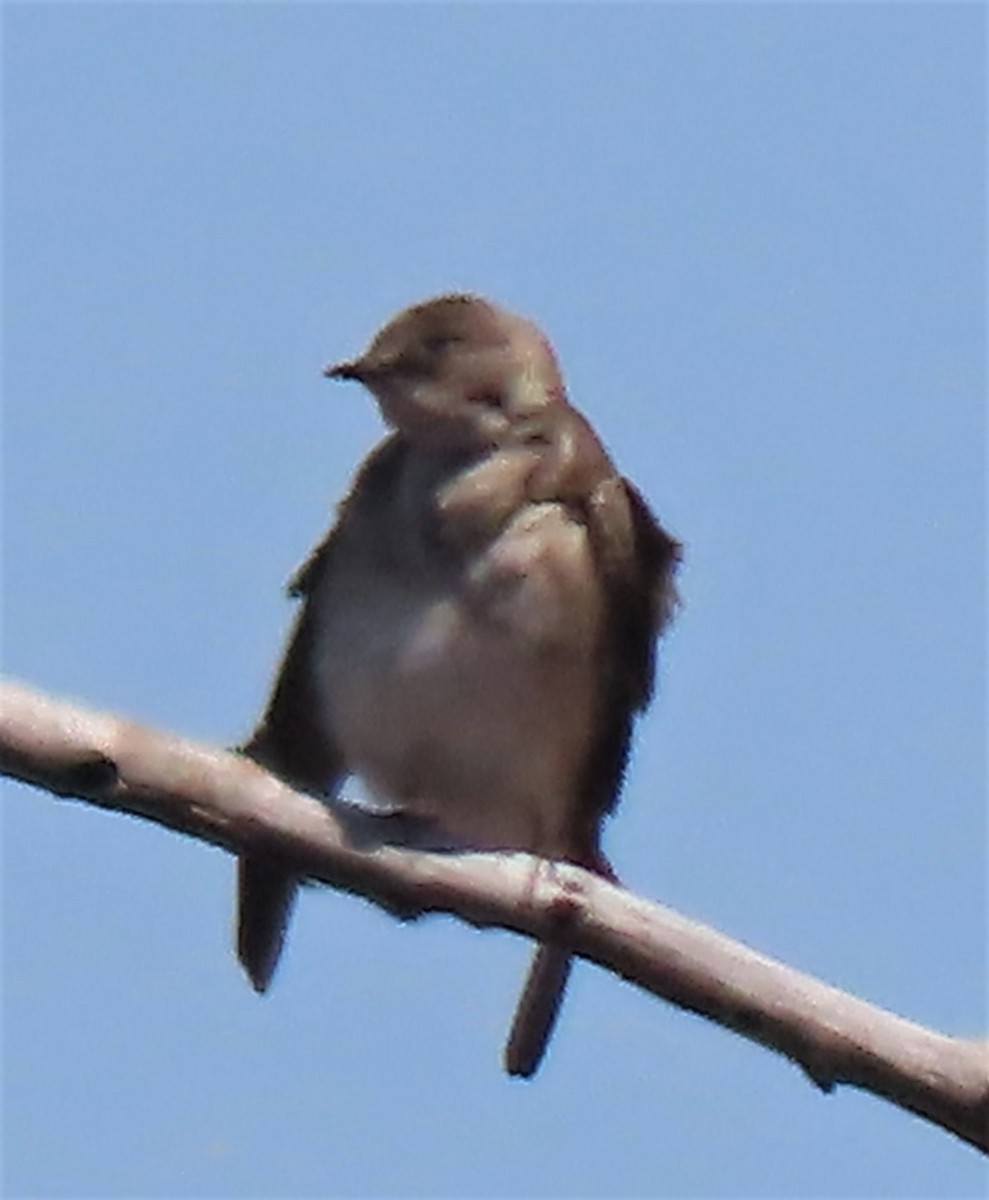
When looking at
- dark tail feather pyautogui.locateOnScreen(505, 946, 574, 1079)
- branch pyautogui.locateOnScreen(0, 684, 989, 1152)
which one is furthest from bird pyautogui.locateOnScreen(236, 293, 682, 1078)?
branch pyautogui.locateOnScreen(0, 684, 989, 1152)

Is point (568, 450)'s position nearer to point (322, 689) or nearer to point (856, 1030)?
point (322, 689)

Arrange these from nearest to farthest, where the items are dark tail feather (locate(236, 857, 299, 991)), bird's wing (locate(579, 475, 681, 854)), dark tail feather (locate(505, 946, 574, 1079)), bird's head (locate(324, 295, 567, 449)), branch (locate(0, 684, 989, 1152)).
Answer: branch (locate(0, 684, 989, 1152))
dark tail feather (locate(236, 857, 299, 991))
dark tail feather (locate(505, 946, 574, 1079))
bird's wing (locate(579, 475, 681, 854))
bird's head (locate(324, 295, 567, 449))

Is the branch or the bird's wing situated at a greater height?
the bird's wing

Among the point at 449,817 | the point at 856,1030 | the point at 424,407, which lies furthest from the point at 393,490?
the point at 856,1030

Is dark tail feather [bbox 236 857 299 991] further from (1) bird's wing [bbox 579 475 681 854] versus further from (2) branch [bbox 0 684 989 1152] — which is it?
(2) branch [bbox 0 684 989 1152]

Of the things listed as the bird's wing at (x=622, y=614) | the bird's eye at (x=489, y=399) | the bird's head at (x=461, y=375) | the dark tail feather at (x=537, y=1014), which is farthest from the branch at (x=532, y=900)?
the bird's eye at (x=489, y=399)

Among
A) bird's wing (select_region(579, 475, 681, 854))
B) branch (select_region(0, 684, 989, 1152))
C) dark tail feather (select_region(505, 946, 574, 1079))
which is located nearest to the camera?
branch (select_region(0, 684, 989, 1152))

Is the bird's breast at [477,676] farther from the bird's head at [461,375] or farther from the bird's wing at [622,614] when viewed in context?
the bird's head at [461,375]

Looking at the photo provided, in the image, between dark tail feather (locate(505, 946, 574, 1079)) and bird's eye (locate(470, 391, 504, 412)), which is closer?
dark tail feather (locate(505, 946, 574, 1079))
